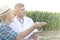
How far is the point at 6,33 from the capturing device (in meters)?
1.57

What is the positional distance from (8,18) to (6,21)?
0.14 ft

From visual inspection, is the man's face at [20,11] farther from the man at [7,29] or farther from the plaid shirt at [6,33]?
the plaid shirt at [6,33]

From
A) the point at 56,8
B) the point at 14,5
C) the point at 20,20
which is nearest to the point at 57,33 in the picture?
the point at 56,8

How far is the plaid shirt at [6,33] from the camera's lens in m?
1.54

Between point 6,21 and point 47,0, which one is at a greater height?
point 47,0

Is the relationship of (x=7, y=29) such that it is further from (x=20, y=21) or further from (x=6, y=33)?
(x=20, y=21)

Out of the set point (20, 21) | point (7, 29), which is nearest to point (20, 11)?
point (20, 21)

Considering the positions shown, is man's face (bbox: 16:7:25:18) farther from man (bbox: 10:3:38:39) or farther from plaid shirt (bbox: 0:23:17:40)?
plaid shirt (bbox: 0:23:17:40)

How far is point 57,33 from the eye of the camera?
1824mm

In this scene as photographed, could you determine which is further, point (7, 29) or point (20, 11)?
point (20, 11)

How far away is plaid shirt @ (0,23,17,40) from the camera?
60.8 inches

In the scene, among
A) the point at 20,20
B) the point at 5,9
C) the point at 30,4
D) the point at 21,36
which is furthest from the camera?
the point at 30,4

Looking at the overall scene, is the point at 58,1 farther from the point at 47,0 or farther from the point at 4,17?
the point at 4,17

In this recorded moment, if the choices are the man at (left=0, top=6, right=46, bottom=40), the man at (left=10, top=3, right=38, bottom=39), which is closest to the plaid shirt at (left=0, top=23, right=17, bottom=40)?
the man at (left=0, top=6, right=46, bottom=40)
